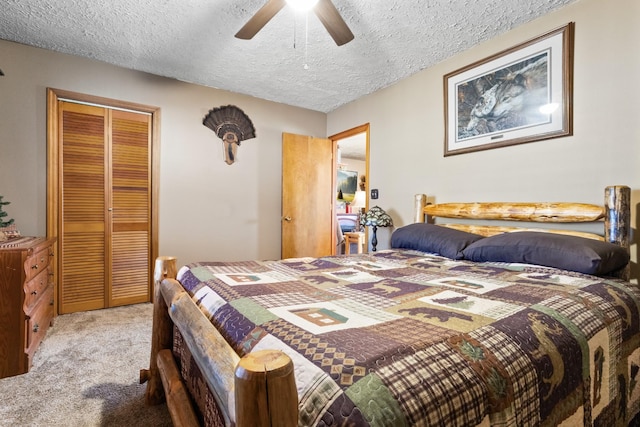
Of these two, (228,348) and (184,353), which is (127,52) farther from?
(228,348)

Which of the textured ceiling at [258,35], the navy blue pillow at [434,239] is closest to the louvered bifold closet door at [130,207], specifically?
the textured ceiling at [258,35]

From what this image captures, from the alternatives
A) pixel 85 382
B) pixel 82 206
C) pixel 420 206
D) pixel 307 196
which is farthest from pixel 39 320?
pixel 420 206

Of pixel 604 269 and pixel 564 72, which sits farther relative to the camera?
pixel 564 72

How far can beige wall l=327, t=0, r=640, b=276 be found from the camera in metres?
1.91

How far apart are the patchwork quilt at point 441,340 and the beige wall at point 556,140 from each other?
886mm

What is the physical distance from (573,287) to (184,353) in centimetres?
173

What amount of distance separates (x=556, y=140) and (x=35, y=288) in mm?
3854

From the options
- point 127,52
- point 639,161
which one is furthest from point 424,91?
point 127,52

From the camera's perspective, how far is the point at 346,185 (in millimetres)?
7848

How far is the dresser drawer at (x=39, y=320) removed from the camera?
1991 millimetres

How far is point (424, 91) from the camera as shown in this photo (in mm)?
3154

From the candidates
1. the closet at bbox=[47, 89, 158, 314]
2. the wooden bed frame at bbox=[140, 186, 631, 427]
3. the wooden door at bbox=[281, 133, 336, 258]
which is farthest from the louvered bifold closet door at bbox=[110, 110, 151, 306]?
the wooden bed frame at bbox=[140, 186, 631, 427]

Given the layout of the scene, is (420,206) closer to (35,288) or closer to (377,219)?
(377,219)

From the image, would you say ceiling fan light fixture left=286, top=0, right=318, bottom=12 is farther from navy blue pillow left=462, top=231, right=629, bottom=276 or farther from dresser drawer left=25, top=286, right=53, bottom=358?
dresser drawer left=25, top=286, right=53, bottom=358
